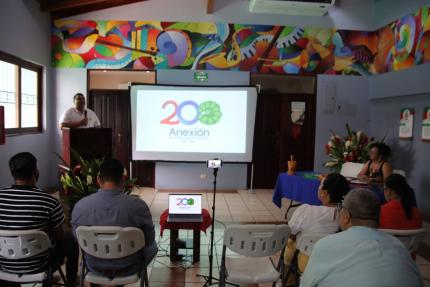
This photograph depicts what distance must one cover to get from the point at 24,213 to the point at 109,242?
0.55 metres

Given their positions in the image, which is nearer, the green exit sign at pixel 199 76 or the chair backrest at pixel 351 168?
the chair backrest at pixel 351 168

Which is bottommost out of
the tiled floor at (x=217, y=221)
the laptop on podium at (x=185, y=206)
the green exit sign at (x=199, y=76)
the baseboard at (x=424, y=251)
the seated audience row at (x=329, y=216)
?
the tiled floor at (x=217, y=221)

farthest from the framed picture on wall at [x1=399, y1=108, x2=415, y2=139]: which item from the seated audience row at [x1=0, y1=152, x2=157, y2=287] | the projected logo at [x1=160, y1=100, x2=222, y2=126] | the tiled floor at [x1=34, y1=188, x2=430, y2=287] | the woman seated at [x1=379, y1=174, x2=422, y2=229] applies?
the seated audience row at [x1=0, y1=152, x2=157, y2=287]

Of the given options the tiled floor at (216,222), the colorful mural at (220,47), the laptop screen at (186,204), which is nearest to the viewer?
the tiled floor at (216,222)

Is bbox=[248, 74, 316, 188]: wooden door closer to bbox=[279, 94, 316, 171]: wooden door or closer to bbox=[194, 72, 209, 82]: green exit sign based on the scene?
bbox=[279, 94, 316, 171]: wooden door

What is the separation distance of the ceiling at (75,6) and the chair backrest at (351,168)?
3642 millimetres

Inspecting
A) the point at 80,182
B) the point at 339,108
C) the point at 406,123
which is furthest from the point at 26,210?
the point at 339,108

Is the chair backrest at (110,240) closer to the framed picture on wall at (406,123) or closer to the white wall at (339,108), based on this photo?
the framed picture on wall at (406,123)

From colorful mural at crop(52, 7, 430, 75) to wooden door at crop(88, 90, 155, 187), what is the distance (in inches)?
21.6

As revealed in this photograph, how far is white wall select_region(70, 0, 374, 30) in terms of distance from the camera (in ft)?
22.2

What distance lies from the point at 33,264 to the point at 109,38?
5.43 meters

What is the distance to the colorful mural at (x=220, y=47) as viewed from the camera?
677 cm

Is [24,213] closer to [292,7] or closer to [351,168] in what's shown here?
[351,168]

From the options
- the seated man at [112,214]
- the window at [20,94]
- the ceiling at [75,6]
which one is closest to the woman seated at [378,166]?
the seated man at [112,214]
